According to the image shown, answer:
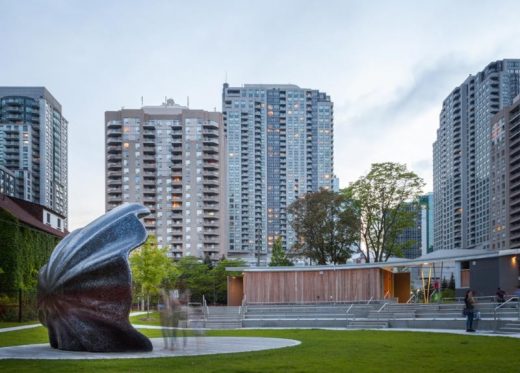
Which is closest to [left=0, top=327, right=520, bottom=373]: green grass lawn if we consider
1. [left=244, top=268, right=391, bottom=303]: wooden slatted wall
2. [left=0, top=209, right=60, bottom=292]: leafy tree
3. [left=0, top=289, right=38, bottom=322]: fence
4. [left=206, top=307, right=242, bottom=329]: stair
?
[left=206, top=307, right=242, bottom=329]: stair

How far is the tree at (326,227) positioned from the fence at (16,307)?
30126 millimetres

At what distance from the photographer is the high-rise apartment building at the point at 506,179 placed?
129 meters

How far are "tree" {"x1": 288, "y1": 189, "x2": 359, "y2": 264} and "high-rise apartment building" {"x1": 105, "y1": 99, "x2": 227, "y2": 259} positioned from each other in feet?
229

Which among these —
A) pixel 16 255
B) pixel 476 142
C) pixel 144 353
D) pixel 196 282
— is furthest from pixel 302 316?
pixel 476 142

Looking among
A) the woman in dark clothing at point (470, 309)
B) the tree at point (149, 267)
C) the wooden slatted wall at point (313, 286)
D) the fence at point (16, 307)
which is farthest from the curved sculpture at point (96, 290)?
the tree at point (149, 267)

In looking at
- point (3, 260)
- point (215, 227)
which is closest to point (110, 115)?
point (215, 227)

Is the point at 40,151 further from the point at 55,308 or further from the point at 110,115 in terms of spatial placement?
the point at 55,308

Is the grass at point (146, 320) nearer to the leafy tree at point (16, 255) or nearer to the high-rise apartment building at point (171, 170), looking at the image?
the leafy tree at point (16, 255)

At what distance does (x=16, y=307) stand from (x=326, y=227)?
107 feet

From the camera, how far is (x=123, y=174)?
134 meters

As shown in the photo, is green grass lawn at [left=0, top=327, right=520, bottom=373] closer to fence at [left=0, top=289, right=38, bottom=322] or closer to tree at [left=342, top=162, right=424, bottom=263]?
fence at [left=0, top=289, right=38, bottom=322]

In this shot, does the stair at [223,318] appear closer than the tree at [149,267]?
Yes

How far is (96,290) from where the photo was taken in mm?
17094

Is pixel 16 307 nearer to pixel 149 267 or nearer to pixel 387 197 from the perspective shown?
pixel 149 267
